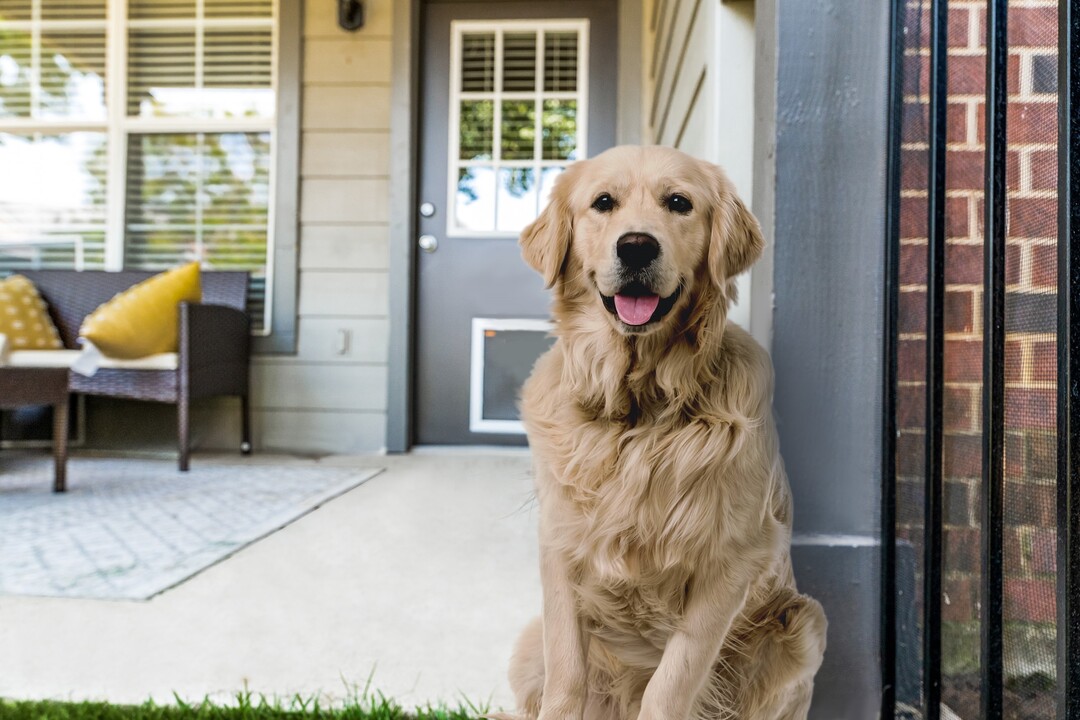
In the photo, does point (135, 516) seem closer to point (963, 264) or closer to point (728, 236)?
point (728, 236)

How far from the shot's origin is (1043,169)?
0.74m

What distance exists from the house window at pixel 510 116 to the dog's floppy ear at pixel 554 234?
2.89 metres

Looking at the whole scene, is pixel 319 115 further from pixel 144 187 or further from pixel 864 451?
pixel 864 451

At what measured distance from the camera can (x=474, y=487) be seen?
9.55 ft

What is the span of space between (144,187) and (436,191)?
1.73 m

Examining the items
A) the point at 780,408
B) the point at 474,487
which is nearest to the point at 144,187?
the point at 474,487

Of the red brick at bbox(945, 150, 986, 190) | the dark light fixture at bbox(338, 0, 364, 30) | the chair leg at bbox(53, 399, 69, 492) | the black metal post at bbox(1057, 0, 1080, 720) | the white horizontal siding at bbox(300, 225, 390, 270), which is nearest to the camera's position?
the black metal post at bbox(1057, 0, 1080, 720)

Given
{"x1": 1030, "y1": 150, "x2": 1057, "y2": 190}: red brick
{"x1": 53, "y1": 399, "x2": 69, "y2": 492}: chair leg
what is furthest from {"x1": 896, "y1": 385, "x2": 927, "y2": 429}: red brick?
{"x1": 53, "y1": 399, "x2": 69, "y2": 492}: chair leg

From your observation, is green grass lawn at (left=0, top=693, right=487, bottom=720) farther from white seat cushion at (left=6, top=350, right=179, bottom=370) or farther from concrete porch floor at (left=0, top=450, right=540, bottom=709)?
white seat cushion at (left=6, top=350, right=179, bottom=370)

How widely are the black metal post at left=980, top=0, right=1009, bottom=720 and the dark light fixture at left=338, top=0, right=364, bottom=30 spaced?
3.63m

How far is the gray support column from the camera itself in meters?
1.11

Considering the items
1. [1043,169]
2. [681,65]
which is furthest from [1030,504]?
[681,65]

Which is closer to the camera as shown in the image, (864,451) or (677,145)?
(864,451)

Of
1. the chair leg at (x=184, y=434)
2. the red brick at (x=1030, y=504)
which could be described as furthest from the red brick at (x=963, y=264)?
the chair leg at (x=184, y=434)
